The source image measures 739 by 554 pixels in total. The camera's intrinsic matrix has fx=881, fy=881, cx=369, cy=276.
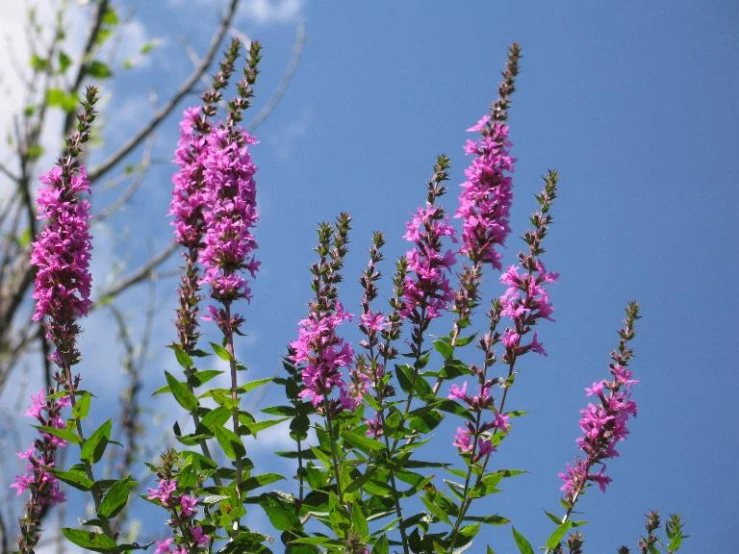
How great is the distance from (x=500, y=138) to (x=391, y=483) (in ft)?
6.73

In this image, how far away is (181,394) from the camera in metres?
4.42

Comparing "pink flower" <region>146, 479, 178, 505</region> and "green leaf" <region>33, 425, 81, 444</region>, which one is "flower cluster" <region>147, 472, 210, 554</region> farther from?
"green leaf" <region>33, 425, 81, 444</region>

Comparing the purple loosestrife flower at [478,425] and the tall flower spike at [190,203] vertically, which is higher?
the tall flower spike at [190,203]

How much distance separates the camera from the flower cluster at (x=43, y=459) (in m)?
4.79

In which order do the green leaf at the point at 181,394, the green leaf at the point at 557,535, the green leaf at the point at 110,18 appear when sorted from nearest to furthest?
1. the green leaf at the point at 181,394
2. the green leaf at the point at 557,535
3. the green leaf at the point at 110,18

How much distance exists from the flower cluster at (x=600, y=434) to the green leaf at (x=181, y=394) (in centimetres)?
216

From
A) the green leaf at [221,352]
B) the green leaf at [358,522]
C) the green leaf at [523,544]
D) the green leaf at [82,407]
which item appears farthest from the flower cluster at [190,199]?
the green leaf at [523,544]

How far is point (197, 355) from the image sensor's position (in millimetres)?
4730

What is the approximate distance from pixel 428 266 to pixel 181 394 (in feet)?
4.75

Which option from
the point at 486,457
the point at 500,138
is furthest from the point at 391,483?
the point at 500,138

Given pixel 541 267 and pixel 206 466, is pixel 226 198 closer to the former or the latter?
pixel 206 466

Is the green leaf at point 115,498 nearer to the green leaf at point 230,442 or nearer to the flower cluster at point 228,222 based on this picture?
the green leaf at point 230,442

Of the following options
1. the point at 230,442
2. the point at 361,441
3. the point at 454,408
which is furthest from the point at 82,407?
the point at 454,408

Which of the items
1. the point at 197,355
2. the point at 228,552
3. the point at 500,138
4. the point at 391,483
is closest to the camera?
the point at 228,552
